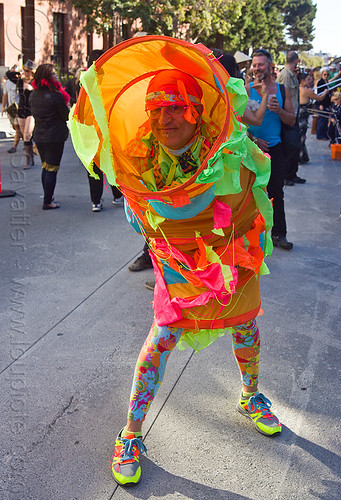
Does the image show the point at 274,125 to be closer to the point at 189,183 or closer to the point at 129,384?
the point at 129,384

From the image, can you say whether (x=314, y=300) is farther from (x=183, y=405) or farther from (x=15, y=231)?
(x=15, y=231)

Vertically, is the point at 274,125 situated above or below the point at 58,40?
below

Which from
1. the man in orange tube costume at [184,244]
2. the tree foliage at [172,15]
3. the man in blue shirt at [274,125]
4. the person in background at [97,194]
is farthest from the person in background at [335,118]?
the man in orange tube costume at [184,244]

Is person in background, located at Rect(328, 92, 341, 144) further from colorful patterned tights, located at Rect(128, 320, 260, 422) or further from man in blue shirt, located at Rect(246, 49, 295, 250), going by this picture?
colorful patterned tights, located at Rect(128, 320, 260, 422)

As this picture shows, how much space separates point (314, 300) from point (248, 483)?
7.70 feet

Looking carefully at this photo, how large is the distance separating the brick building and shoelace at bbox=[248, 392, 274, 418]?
713 inches

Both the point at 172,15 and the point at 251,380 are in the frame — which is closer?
the point at 251,380

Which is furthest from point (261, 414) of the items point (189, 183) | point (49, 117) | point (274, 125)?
point (49, 117)

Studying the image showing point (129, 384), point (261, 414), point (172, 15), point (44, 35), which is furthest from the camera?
point (44, 35)

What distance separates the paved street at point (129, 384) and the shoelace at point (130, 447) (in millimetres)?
100

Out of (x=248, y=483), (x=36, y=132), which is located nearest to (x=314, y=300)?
(x=248, y=483)

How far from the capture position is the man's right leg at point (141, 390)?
244 cm

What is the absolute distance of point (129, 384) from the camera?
3244 millimetres

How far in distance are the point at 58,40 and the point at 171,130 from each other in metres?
26.0
